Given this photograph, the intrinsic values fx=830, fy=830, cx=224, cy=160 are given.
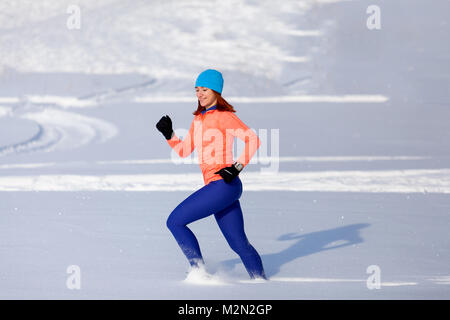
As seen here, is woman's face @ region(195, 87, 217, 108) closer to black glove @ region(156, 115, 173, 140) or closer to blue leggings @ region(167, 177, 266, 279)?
black glove @ region(156, 115, 173, 140)

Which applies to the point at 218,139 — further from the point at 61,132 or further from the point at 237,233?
the point at 61,132

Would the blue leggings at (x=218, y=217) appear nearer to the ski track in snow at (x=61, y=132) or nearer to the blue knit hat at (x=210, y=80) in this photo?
the blue knit hat at (x=210, y=80)

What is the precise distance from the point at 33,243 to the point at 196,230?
144 cm

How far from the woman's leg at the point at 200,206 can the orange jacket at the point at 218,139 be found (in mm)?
86

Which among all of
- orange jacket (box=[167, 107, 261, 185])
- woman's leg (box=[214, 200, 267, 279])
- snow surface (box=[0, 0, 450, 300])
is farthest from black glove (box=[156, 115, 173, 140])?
snow surface (box=[0, 0, 450, 300])

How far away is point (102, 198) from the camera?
344 inches

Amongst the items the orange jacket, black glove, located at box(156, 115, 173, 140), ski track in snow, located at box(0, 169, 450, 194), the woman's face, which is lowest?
the orange jacket

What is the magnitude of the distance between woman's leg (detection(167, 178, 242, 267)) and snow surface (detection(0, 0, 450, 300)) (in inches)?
10.1

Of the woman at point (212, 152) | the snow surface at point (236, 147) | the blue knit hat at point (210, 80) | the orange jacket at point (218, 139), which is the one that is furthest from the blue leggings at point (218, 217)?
the blue knit hat at point (210, 80)

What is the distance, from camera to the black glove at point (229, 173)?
4824 millimetres

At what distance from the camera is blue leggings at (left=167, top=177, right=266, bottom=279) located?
16.2 ft

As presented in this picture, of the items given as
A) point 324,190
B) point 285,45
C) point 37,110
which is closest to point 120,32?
point 285,45

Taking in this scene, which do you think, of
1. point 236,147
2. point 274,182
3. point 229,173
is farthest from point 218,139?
point 236,147

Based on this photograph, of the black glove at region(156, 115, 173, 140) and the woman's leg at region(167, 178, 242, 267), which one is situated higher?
the black glove at region(156, 115, 173, 140)
